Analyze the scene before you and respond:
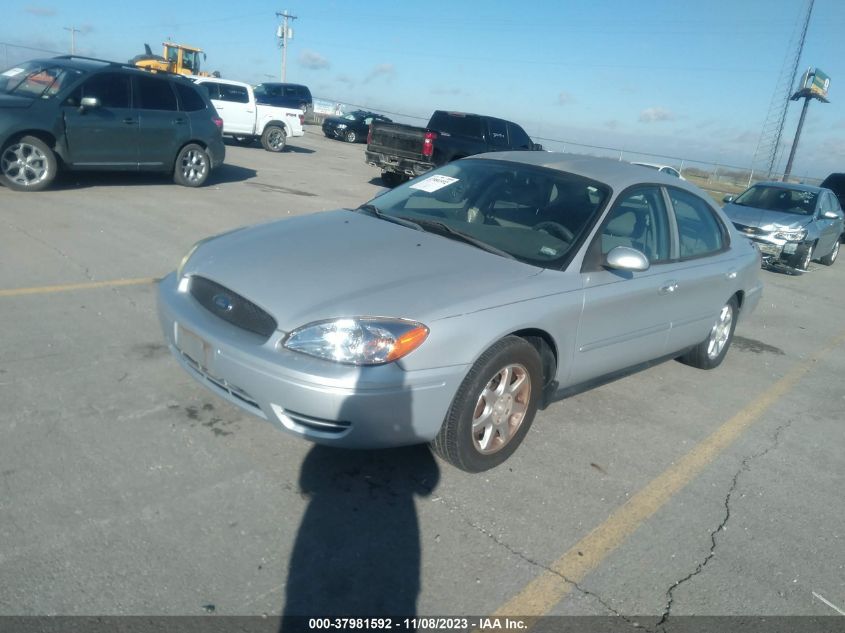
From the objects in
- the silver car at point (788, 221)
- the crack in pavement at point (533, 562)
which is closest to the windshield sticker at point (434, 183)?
the crack in pavement at point (533, 562)

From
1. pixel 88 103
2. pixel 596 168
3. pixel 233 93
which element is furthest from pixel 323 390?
pixel 233 93

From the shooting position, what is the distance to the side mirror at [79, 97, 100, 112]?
948 cm

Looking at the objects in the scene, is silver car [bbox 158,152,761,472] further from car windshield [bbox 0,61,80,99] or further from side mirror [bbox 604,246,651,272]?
car windshield [bbox 0,61,80,99]

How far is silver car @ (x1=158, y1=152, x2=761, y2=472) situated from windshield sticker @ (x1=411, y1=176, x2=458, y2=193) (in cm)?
2

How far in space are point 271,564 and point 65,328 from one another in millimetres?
3029

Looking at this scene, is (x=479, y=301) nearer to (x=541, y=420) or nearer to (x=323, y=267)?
(x=323, y=267)

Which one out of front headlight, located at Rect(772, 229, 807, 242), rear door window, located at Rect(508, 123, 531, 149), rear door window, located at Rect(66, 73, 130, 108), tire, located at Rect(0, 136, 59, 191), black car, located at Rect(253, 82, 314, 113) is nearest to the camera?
tire, located at Rect(0, 136, 59, 191)

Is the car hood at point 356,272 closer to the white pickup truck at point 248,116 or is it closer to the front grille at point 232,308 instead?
the front grille at point 232,308

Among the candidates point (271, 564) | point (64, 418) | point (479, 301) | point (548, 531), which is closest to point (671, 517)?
point (548, 531)

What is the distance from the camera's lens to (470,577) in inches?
113

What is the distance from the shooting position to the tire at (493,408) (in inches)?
133

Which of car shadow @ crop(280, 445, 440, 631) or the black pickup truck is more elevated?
the black pickup truck

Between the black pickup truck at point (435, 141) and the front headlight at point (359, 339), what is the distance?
40.0 feet

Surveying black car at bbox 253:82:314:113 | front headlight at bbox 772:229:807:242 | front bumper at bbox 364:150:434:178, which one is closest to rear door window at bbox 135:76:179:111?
front bumper at bbox 364:150:434:178
